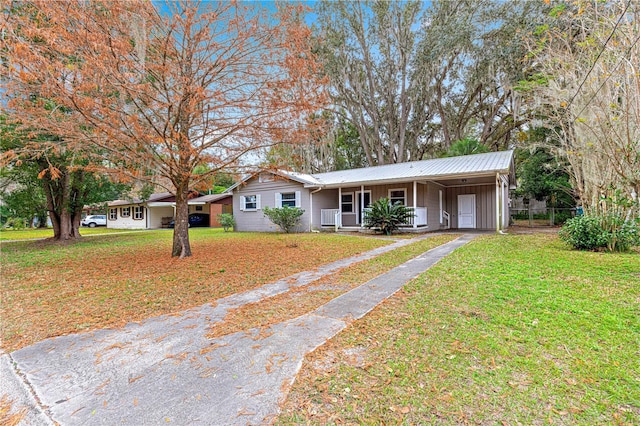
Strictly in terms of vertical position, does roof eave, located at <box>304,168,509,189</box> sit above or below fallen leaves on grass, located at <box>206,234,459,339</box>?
→ above

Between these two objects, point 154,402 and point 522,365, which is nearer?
point 154,402

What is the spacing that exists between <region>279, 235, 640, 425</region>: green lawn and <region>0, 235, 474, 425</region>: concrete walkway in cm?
26

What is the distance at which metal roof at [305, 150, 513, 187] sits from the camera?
11992 mm

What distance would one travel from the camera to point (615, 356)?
8.48 ft

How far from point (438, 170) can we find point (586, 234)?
6.11 metres

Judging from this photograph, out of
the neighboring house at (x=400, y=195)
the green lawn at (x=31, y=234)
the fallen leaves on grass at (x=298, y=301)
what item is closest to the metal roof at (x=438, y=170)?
the neighboring house at (x=400, y=195)

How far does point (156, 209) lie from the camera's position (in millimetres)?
26344

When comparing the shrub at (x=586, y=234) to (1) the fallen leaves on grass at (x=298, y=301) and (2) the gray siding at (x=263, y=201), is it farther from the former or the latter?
(2) the gray siding at (x=263, y=201)

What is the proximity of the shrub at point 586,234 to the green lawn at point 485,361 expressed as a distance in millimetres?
3789

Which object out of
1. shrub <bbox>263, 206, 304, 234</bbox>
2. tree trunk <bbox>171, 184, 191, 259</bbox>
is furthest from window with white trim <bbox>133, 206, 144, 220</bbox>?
tree trunk <bbox>171, 184, 191, 259</bbox>

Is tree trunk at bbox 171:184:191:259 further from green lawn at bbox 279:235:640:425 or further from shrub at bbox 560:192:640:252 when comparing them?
shrub at bbox 560:192:640:252

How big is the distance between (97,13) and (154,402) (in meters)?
6.50

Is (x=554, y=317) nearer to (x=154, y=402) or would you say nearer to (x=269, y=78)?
(x=154, y=402)

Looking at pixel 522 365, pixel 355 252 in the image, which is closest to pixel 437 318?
pixel 522 365
